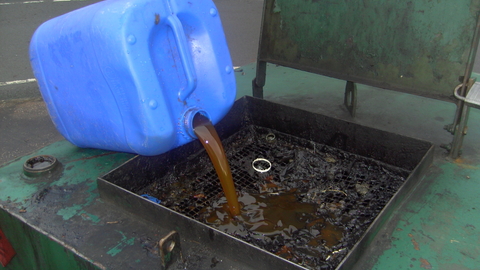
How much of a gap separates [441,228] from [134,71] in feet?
4.21

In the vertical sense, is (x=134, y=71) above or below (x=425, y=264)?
above

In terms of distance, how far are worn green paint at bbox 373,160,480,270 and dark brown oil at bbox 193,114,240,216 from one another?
670 mm

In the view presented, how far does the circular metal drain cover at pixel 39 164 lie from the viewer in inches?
71.4

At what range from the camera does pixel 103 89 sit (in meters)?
1.56

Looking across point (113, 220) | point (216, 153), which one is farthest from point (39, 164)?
point (216, 153)

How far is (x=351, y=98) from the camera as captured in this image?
2432mm

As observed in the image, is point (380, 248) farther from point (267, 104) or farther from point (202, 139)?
point (267, 104)

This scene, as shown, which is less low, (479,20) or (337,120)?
(479,20)

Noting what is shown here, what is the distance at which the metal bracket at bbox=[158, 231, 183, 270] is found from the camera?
127 cm

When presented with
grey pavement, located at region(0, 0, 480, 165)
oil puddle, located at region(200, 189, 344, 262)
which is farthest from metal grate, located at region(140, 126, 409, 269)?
grey pavement, located at region(0, 0, 480, 165)

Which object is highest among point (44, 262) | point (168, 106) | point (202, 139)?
point (168, 106)

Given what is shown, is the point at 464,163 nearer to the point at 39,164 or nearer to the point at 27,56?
the point at 39,164

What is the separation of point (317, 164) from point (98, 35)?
4.14 feet

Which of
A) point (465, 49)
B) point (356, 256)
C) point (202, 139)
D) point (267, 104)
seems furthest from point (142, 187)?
point (465, 49)
